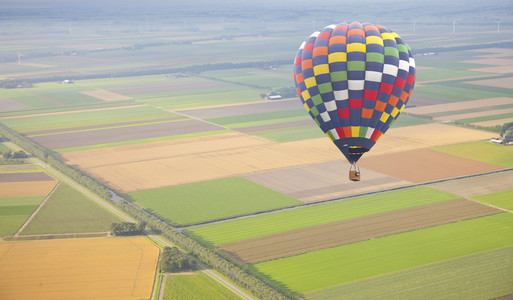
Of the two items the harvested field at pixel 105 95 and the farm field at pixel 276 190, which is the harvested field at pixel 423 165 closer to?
the farm field at pixel 276 190

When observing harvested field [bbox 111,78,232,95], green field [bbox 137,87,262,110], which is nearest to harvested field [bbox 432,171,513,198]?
green field [bbox 137,87,262,110]

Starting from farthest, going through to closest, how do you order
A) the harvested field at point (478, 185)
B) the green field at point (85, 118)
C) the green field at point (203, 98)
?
the green field at point (203, 98)
the green field at point (85, 118)
the harvested field at point (478, 185)

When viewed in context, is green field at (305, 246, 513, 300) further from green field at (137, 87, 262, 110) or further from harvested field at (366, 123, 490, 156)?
green field at (137, 87, 262, 110)

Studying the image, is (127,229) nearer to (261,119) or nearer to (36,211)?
(36,211)

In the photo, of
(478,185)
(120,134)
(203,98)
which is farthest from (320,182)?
(203,98)

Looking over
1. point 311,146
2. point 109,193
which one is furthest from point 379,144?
point 109,193

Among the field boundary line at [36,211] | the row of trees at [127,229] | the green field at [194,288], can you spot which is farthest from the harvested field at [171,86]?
the green field at [194,288]
